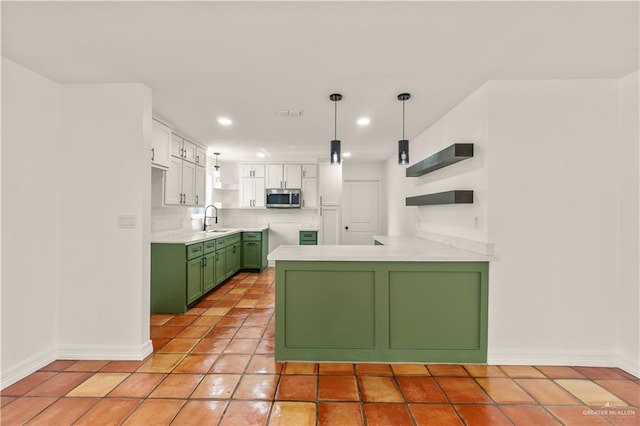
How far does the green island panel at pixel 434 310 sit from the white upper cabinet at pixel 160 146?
2955mm

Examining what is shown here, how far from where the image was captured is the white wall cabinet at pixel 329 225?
6.59 metres

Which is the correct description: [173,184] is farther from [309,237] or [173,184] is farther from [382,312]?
[382,312]

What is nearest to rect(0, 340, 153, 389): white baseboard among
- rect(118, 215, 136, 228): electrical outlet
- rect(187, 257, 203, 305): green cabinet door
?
rect(118, 215, 136, 228): electrical outlet

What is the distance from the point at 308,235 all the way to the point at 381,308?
12.6ft

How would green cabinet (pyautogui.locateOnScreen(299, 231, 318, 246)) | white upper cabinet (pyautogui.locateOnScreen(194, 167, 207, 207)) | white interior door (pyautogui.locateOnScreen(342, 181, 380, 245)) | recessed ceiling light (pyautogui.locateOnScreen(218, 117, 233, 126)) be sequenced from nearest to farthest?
1. recessed ceiling light (pyautogui.locateOnScreen(218, 117, 233, 126))
2. white upper cabinet (pyautogui.locateOnScreen(194, 167, 207, 207))
3. green cabinet (pyautogui.locateOnScreen(299, 231, 318, 246))
4. white interior door (pyautogui.locateOnScreen(342, 181, 380, 245))

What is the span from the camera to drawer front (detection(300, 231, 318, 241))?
20.8 feet

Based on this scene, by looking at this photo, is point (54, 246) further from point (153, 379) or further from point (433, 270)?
point (433, 270)

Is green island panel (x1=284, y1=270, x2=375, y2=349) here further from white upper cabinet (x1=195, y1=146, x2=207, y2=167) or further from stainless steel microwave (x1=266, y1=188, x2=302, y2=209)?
stainless steel microwave (x1=266, y1=188, x2=302, y2=209)

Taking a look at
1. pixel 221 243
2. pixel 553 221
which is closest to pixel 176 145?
pixel 221 243

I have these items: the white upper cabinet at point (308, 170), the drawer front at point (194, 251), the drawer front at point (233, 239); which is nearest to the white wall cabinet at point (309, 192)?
the white upper cabinet at point (308, 170)

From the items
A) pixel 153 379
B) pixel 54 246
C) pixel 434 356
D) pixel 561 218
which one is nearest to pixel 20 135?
pixel 54 246

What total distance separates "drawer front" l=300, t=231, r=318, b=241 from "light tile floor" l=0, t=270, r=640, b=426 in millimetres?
3579

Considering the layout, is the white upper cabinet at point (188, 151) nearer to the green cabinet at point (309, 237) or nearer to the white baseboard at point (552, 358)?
the green cabinet at point (309, 237)

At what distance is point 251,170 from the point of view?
21.4ft
